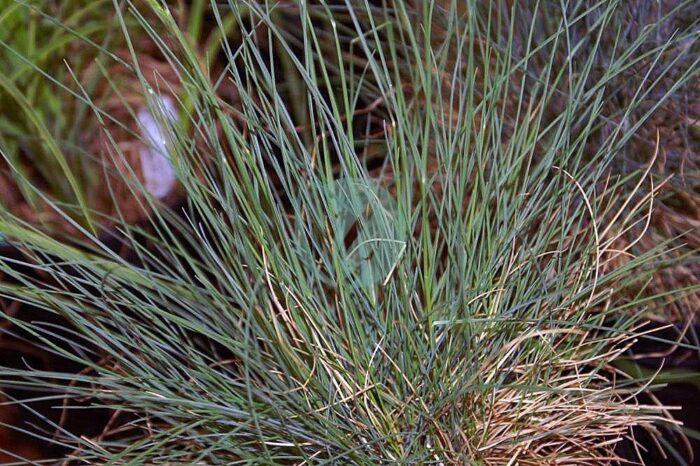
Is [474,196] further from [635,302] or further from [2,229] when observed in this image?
[2,229]

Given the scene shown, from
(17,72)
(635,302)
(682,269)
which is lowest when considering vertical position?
(682,269)

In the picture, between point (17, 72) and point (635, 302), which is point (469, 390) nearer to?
point (635, 302)

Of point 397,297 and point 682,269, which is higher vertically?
point 397,297

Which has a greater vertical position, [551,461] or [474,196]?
[474,196]

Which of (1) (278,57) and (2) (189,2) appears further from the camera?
(2) (189,2)

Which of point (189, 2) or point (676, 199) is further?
point (189, 2)

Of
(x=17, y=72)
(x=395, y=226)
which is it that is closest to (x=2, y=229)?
(x=395, y=226)

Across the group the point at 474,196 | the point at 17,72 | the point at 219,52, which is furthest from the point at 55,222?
the point at 474,196

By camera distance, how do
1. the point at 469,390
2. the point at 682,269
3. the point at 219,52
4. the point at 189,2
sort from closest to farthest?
the point at 469,390 < the point at 682,269 < the point at 219,52 < the point at 189,2

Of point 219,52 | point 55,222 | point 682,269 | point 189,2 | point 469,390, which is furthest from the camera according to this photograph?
point 189,2
